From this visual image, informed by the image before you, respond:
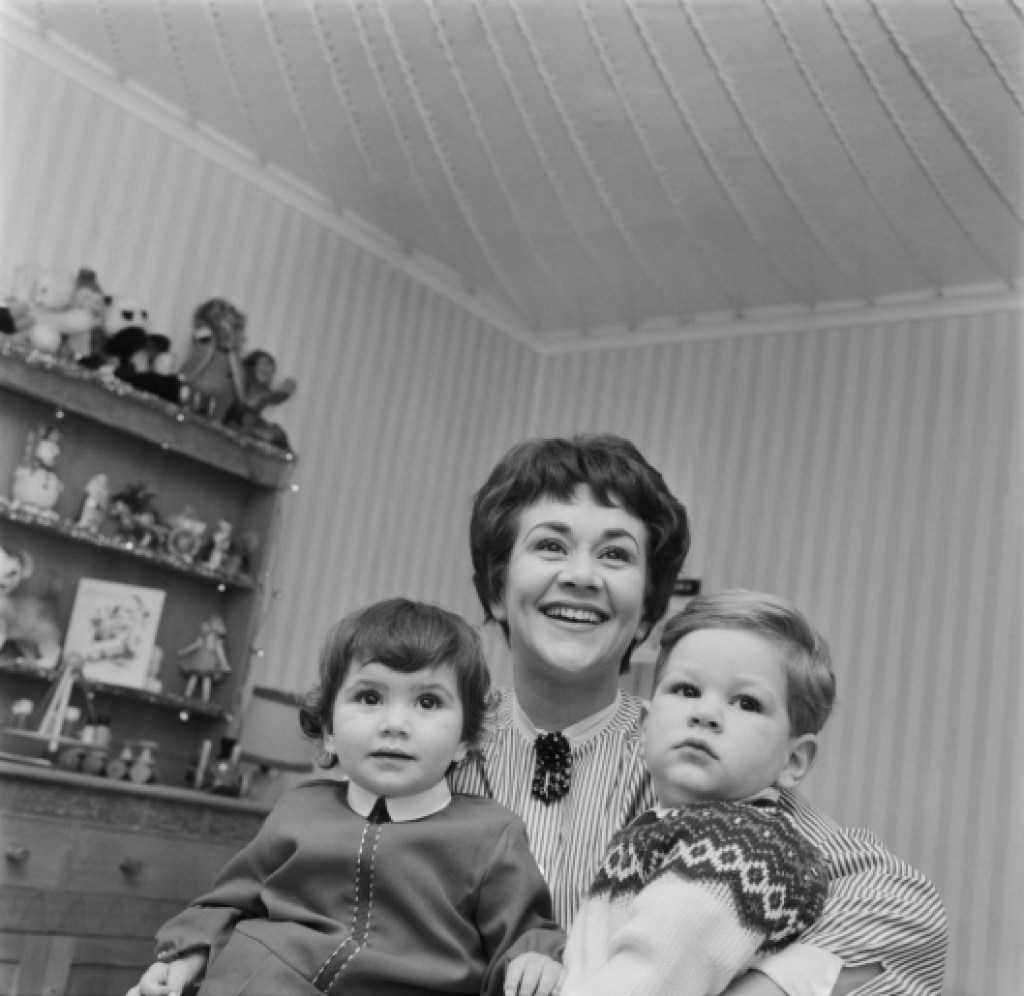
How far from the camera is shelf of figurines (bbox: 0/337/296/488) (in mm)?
4211

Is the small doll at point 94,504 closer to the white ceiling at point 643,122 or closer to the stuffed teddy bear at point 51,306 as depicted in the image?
the stuffed teddy bear at point 51,306

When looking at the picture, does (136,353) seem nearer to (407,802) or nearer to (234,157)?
(234,157)

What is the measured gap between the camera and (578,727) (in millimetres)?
1815

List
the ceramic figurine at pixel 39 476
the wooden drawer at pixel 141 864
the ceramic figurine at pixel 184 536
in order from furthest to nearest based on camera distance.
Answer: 1. the ceramic figurine at pixel 184 536
2. the ceramic figurine at pixel 39 476
3. the wooden drawer at pixel 141 864

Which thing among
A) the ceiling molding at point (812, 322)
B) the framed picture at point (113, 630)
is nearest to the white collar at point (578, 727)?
the framed picture at point (113, 630)

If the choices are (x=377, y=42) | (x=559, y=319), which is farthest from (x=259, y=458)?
(x=559, y=319)

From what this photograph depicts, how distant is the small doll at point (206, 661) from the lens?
4.80 metres

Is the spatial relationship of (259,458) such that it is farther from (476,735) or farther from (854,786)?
(476,735)

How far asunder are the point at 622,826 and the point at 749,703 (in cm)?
33

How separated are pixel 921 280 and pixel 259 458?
2.95m

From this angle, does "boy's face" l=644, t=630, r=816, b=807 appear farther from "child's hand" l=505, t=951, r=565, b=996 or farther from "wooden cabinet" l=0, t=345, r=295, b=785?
"wooden cabinet" l=0, t=345, r=295, b=785

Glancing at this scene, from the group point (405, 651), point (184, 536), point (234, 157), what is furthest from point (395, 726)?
point (234, 157)

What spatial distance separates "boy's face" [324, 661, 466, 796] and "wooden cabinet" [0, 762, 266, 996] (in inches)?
97.4

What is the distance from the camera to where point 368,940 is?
1.51 m
